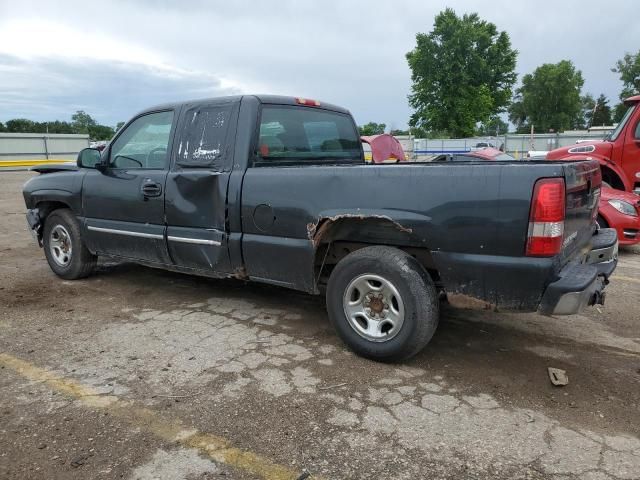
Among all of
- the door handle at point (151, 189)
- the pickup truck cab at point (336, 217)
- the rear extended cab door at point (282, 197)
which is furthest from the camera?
the door handle at point (151, 189)

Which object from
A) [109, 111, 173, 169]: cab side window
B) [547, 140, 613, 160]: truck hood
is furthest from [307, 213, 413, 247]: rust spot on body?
[547, 140, 613, 160]: truck hood

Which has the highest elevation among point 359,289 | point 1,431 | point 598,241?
point 598,241

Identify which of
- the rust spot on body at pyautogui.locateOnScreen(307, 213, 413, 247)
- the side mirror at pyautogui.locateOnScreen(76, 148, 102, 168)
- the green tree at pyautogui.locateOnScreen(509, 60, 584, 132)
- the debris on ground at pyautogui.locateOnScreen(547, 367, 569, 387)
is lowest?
the debris on ground at pyautogui.locateOnScreen(547, 367, 569, 387)

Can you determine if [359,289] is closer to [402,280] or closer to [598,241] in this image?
[402,280]

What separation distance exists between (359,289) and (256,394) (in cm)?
97

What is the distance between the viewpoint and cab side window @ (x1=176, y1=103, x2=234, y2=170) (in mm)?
4199

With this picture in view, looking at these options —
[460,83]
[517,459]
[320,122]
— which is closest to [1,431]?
[517,459]

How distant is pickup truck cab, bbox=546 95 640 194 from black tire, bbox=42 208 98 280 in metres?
7.61

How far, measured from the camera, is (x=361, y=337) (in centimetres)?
349

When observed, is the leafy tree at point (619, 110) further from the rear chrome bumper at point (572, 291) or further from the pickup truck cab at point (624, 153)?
the rear chrome bumper at point (572, 291)

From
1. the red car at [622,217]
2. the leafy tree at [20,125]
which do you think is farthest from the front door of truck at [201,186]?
the leafy tree at [20,125]

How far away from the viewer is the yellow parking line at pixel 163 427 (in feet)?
7.89

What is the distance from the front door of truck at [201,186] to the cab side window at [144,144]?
0.21m

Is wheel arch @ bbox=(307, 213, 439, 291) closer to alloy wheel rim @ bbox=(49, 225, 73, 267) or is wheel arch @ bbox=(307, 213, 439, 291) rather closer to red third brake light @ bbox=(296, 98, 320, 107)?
red third brake light @ bbox=(296, 98, 320, 107)
